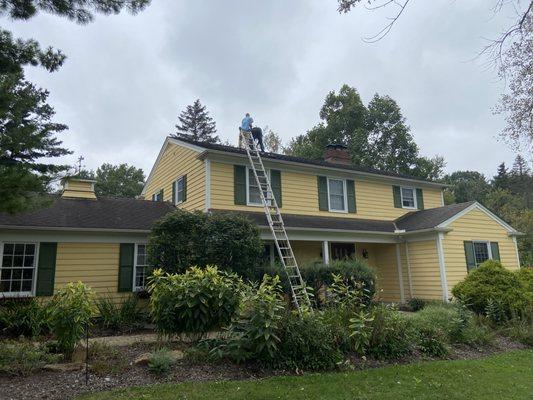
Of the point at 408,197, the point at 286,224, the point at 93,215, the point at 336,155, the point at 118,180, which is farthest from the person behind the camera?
the point at 118,180

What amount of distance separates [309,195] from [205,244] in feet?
21.8

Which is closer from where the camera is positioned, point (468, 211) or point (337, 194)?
point (468, 211)

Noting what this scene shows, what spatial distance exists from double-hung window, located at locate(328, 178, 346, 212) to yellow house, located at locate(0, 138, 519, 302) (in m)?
0.04

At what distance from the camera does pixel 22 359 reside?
594cm

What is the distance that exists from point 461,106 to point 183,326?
7.83 m

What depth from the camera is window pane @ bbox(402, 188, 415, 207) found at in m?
19.7

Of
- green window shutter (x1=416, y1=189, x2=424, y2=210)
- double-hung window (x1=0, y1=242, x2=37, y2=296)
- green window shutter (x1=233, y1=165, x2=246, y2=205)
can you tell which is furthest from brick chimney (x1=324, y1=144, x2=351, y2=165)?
double-hung window (x1=0, y1=242, x2=37, y2=296)

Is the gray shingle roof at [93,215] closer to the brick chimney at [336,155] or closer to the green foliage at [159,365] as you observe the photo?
the green foliage at [159,365]

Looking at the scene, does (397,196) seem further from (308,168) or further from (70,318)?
(70,318)

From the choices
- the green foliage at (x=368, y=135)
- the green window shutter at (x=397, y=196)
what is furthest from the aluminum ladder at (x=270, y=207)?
the green foliage at (x=368, y=135)

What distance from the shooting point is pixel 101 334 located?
10109 millimetres

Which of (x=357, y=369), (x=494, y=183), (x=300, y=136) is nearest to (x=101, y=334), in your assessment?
(x=357, y=369)

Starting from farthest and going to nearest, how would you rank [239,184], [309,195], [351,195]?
[351,195] → [309,195] → [239,184]

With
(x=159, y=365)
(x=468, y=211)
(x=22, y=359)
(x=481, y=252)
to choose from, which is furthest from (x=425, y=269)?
(x=22, y=359)
